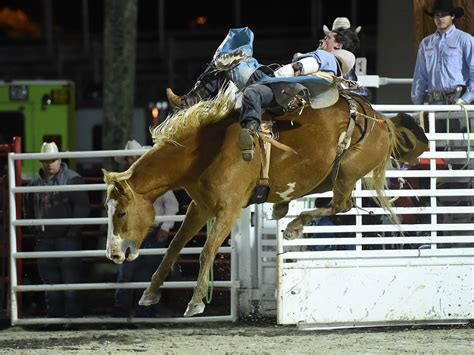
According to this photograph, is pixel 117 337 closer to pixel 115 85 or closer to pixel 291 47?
pixel 115 85

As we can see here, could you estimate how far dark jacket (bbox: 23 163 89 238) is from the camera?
33.6 feet

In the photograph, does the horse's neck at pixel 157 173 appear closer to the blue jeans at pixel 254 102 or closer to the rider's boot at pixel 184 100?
the rider's boot at pixel 184 100

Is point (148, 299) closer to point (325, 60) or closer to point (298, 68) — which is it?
point (298, 68)

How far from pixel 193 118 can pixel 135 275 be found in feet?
9.06

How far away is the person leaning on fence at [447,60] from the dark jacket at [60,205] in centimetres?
341

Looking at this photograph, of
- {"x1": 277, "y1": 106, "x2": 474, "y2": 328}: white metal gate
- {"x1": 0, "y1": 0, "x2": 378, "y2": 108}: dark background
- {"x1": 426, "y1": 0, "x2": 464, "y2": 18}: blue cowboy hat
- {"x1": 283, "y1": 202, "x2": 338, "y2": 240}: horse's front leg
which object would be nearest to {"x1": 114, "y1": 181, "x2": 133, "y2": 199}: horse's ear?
{"x1": 283, "y1": 202, "x2": 338, "y2": 240}: horse's front leg

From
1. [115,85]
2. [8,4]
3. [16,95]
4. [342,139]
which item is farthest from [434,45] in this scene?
[8,4]

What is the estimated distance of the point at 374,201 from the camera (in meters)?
9.74

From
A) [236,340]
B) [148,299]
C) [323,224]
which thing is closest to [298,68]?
[148,299]

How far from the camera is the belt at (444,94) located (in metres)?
9.73

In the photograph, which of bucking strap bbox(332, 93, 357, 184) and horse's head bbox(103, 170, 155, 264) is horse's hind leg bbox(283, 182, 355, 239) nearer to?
bucking strap bbox(332, 93, 357, 184)

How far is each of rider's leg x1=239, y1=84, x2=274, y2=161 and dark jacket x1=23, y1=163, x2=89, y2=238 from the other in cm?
307

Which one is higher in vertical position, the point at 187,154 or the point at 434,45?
the point at 434,45

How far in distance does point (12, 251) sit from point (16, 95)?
5.60m
